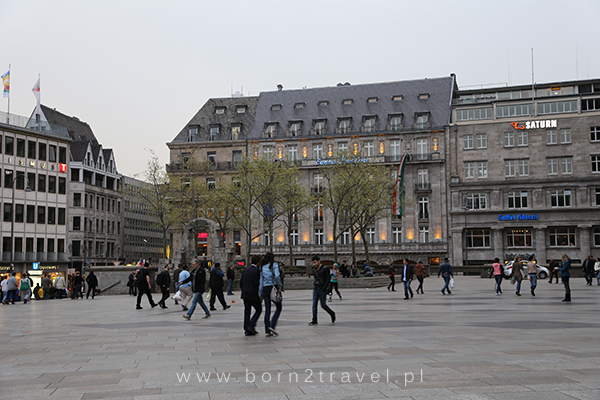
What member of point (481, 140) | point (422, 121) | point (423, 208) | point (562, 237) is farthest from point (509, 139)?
point (423, 208)

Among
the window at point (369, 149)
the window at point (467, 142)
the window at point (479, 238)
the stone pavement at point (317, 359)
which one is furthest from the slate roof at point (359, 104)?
the stone pavement at point (317, 359)

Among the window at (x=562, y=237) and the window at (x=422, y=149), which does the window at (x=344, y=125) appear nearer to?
the window at (x=422, y=149)

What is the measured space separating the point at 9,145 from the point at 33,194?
565 centimetres

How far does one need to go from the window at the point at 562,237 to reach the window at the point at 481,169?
9498 mm

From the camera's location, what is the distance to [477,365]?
970 cm

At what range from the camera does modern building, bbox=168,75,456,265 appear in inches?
3012

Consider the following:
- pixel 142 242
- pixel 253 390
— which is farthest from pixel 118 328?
pixel 142 242

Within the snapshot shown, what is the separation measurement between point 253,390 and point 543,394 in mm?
3463

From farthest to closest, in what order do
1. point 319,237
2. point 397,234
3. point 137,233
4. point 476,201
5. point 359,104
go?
1. point 137,233
2. point 359,104
3. point 319,237
4. point 397,234
5. point 476,201

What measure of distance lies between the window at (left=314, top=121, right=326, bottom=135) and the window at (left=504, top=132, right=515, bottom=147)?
2216cm

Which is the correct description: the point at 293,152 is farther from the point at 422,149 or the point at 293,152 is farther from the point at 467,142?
the point at 467,142

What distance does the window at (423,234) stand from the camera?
250ft

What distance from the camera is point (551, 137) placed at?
7288cm

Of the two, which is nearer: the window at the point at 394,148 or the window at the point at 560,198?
the window at the point at 560,198
